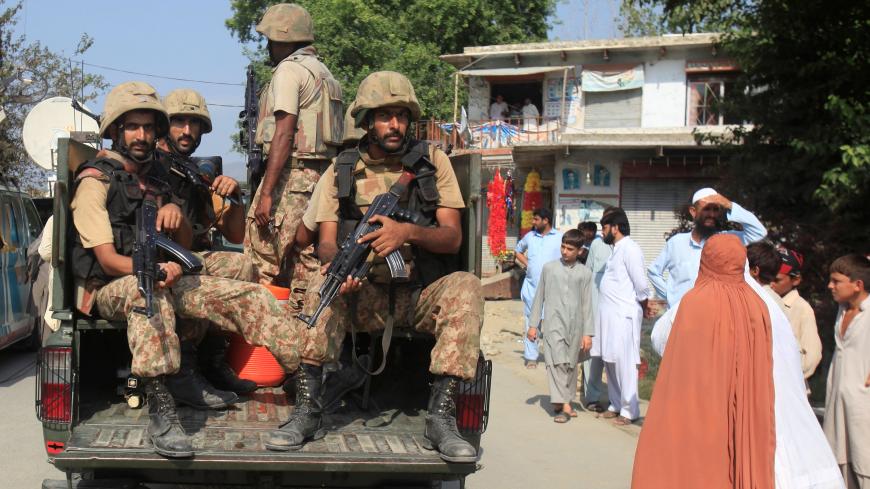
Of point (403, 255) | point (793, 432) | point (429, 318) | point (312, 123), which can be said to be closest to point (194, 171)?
point (312, 123)

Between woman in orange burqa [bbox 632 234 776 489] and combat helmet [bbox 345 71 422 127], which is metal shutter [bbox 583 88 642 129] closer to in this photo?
combat helmet [bbox 345 71 422 127]

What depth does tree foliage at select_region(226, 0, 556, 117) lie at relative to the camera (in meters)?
29.2

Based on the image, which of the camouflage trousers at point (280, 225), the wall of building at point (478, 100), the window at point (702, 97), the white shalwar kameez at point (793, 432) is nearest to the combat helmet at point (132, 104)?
the camouflage trousers at point (280, 225)

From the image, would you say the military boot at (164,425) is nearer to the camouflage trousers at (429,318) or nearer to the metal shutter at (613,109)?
the camouflage trousers at (429,318)

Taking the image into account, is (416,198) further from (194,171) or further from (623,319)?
(623,319)

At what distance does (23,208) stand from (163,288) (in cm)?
845

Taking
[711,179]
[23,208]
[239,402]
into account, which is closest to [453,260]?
[239,402]

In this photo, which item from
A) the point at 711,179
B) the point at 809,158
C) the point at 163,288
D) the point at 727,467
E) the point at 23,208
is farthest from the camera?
the point at 711,179

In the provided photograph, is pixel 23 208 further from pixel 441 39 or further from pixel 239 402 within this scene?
pixel 441 39

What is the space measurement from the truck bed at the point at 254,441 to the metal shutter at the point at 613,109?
79.4ft

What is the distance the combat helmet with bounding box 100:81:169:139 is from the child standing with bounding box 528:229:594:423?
4671mm

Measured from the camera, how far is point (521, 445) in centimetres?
802

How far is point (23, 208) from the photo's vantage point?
12172mm

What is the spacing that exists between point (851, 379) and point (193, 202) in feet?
12.6
